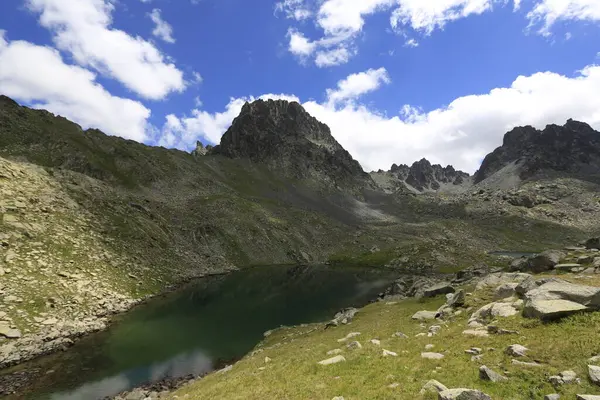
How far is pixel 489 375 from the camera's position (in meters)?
16.5

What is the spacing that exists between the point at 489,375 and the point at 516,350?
3.62m

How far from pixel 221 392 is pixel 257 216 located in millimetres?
137192

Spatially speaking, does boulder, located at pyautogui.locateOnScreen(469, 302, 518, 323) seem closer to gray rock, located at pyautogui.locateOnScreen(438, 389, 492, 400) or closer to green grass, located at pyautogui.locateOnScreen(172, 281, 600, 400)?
green grass, located at pyautogui.locateOnScreen(172, 281, 600, 400)

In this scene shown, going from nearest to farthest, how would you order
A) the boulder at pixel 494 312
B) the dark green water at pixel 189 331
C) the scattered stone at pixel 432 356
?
the scattered stone at pixel 432 356
the boulder at pixel 494 312
the dark green water at pixel 189 331

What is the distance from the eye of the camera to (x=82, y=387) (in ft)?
129

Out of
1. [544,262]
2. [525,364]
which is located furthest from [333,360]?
[544,262]

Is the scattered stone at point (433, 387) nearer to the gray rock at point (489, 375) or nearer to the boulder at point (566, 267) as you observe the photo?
the gray rock at point (489, 375)

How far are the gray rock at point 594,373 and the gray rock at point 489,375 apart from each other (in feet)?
10.4

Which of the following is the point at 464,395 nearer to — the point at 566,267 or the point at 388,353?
the point at 388,353

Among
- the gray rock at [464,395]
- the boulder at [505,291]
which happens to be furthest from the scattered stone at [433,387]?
the boulder at [505,291]

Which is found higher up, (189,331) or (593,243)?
(593,243)

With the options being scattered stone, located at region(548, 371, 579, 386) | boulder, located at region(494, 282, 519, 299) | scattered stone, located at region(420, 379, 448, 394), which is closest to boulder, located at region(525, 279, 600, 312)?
boulder, located at region(494, 282, 519, 299)

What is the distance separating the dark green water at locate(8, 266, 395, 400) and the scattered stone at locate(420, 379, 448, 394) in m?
34.9

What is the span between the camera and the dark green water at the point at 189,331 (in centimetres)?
4147
